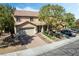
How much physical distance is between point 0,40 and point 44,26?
1.86m

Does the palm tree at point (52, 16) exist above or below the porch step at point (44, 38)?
above

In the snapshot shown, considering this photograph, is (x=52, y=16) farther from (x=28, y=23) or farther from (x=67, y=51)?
(x=67, y=51)

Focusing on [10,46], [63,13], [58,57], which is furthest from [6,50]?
[63,13]

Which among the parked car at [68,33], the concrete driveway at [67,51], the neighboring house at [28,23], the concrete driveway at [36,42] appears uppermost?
the neighboring house at [28,23]

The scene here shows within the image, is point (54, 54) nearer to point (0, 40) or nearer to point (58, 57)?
point (58, 57)

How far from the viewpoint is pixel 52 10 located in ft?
23.8

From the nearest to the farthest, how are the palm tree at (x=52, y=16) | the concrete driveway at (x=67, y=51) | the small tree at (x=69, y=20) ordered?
1. the concrete driveway at (x=67, y=51)
2. the small tree at (x=69, y=20)
3. the palm tree at (x=52, y=16)

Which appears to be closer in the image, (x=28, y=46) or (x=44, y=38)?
(x=28, y=46)

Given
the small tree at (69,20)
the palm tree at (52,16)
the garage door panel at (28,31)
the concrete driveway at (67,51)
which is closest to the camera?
the concrete driveway at (67,51)

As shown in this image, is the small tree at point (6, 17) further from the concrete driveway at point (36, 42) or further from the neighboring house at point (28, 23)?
the concrete driveway at point (36, 42)

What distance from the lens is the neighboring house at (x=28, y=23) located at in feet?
23.6

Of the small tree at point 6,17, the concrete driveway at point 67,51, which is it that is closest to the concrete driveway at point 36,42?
the concrete driveway at point 67,51

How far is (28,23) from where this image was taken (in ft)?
24.1

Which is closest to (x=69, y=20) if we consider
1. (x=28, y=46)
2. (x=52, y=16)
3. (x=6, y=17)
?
(x=52, y=16)
